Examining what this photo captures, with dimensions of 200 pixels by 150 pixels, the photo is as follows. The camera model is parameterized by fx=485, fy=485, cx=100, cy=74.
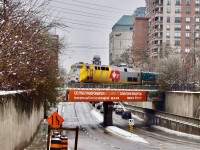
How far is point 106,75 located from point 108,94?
338 inches

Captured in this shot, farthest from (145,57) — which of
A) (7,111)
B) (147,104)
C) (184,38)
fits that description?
(7,111)

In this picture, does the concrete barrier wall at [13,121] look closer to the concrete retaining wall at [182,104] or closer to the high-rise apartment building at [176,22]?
the concrete retaining wall at [182,104]

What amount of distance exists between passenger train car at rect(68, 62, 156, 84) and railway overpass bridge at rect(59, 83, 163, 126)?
4589 millimetres

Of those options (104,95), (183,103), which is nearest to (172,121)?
(183,103)

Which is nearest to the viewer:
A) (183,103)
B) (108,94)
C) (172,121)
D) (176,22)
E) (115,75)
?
(172,121)

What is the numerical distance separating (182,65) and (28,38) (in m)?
67.4

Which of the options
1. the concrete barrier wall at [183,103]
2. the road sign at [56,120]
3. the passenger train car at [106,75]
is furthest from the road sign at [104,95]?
the road sign at [56,120]

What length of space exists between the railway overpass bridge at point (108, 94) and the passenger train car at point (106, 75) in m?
4.59

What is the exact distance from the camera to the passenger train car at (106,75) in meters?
75.7

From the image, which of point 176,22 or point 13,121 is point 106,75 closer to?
point 13,121

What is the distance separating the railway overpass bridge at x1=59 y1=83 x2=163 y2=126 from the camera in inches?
2670

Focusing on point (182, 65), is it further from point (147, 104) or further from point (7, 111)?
point (7, 111)

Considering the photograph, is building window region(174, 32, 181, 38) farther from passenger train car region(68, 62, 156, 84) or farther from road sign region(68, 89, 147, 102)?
road sign region(68, 89, 147, 102)

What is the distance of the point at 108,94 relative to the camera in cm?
6994
